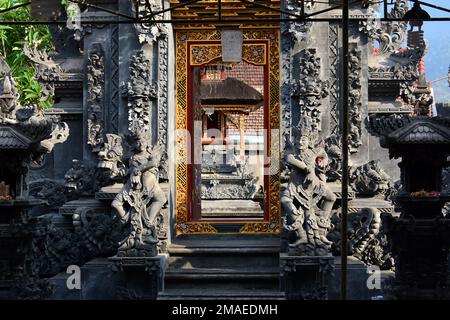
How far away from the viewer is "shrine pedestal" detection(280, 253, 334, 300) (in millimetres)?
13492

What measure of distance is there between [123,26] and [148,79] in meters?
1.01

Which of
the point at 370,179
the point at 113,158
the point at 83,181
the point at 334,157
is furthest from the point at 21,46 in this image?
the point at 370,179

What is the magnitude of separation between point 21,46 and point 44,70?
962 centimetres

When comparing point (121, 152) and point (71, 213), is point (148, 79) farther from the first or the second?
point (71, 213)

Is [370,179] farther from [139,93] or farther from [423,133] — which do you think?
[139,93]

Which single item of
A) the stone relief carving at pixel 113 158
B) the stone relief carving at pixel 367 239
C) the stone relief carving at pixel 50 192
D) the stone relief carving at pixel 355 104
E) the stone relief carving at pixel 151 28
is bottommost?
the stone relief carving at pixel 367 239

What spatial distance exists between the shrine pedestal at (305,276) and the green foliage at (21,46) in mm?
10715

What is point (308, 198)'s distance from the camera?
13719 mm

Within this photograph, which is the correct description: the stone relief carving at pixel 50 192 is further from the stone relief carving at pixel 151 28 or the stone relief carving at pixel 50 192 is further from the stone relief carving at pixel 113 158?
the stone relief carving at pixel 151 28

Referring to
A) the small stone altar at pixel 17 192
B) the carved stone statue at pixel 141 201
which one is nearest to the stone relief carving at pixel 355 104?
the carved stone statue at pixel 141 201

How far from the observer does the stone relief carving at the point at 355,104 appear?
50.3ft

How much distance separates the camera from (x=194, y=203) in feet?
53.4

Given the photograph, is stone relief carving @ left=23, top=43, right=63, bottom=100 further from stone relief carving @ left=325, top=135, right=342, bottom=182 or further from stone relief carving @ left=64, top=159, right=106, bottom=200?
stone relief carving @ left=325, top=135, right=342, bottom=182

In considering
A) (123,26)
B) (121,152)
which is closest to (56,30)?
(123,26)
